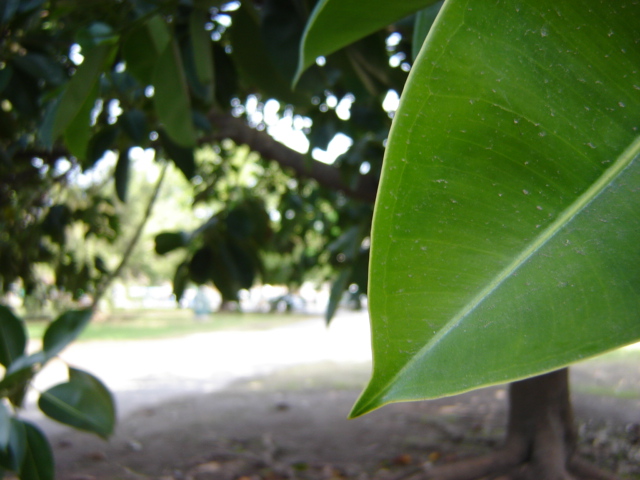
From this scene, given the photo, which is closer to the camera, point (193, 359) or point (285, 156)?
point (285, 156)

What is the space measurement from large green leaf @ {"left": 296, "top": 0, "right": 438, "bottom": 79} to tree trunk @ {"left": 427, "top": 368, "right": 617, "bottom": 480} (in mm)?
2065

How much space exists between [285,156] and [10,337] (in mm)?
1392

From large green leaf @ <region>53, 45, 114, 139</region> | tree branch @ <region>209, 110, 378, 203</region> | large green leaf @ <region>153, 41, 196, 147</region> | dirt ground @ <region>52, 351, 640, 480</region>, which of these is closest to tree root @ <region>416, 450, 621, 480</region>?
dirt ground @ <region>52, 351, 640, 480</region>

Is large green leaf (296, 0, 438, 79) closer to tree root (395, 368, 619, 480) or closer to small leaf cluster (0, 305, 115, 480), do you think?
small leaf cluster (0, 305, 115, 480)

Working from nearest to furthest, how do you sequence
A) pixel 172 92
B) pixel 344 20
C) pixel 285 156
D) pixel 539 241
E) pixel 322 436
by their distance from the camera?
pixel 539 241 → pixel 344 20 → pixel 172 92 → pixel 285 156 → pixel 322 436

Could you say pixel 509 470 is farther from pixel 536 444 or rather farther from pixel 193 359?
pixel 193 359

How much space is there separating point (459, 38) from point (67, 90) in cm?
49

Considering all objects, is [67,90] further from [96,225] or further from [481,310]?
[96,225]

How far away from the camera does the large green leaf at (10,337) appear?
33.1 inches

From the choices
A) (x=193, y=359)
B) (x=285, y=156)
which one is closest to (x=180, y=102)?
(x=285, y=156)

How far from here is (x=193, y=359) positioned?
24.0 feet

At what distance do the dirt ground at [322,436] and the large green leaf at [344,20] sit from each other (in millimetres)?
2087

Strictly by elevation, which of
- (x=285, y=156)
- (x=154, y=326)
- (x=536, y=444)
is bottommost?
(x=154, y=326)

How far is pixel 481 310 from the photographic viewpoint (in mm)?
233
